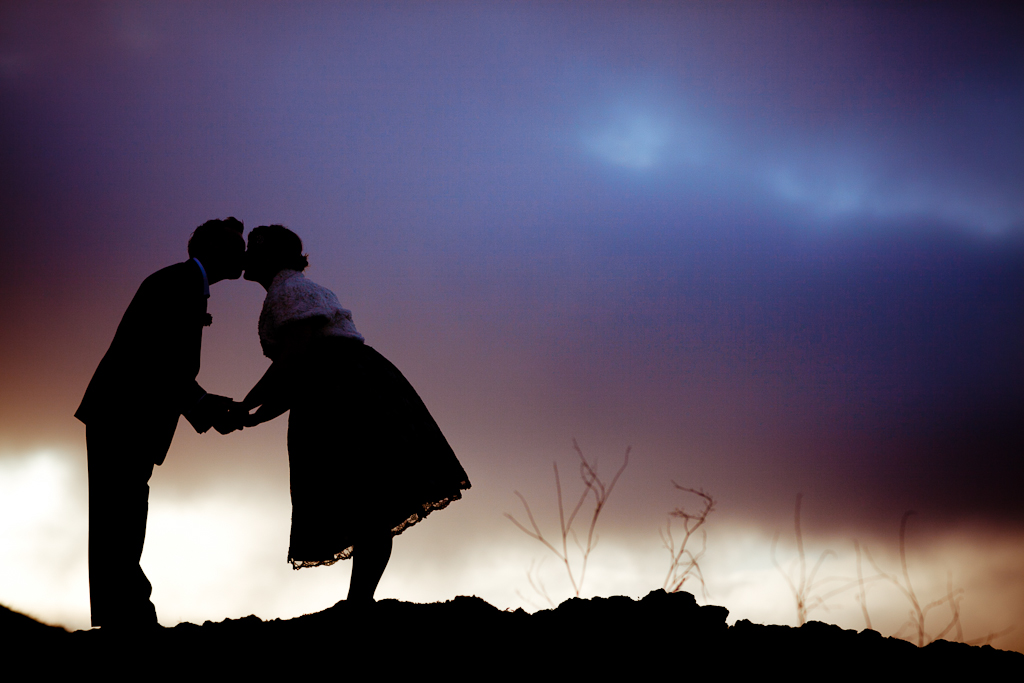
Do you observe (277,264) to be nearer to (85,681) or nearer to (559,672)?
(85,681)

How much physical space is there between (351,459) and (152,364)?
1.22 m

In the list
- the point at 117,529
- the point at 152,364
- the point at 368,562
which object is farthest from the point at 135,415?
the point at 368,562

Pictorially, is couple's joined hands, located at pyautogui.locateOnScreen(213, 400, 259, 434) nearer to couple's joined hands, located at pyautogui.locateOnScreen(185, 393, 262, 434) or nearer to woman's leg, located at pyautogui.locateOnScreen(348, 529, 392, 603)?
couple's joined hands, located at pyautogui.locateOnScreen(185, 393, 262, 434)

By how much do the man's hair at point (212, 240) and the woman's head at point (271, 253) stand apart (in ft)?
0.69

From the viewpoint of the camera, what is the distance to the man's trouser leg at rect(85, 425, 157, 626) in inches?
137

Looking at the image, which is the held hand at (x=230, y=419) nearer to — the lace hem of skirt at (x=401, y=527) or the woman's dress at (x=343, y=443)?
the woman's dress at (x=343, y=443)

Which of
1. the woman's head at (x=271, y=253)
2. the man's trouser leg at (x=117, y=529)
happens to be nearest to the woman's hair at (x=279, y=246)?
the woman's head at (x=271, y=253)

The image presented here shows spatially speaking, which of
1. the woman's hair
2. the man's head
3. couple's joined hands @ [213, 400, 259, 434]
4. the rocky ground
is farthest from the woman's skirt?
the man's head

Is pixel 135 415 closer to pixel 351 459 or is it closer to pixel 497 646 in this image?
pixel 351 459

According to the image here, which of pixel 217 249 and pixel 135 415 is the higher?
pixel 217 249

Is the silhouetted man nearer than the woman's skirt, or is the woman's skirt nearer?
the woman's skirt

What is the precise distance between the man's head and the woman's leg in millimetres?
1760

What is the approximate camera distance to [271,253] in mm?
3777

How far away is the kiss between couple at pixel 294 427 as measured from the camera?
133 inches
